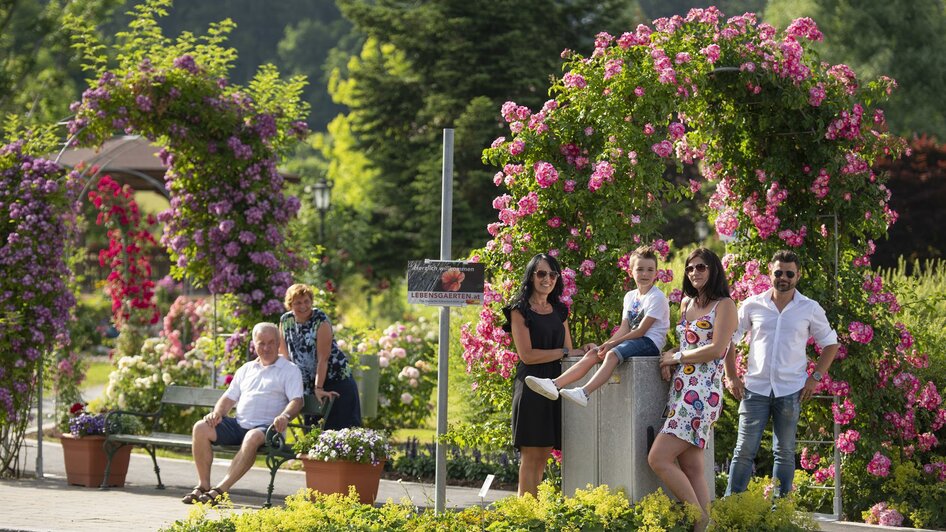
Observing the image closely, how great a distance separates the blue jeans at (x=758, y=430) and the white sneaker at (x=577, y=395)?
1.36 meters

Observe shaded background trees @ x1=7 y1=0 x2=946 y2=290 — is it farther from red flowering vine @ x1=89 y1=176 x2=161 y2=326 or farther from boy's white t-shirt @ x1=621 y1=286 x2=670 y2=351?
boy's white t-shirt @ x1=621 y1=286 x2=670 y2=351

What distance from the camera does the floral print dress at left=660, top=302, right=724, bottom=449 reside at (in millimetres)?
6734

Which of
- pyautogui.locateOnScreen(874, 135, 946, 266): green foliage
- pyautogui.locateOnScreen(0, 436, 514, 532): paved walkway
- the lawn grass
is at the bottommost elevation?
pyautogui.locateOnScreen(0, 436, 514, 532): paved walkway

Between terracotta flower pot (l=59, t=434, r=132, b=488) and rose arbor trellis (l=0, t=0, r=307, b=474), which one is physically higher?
rose arbor trellis (l=0, t=0, r=307, b=474)

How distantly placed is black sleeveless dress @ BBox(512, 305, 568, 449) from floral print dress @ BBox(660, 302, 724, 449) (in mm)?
766

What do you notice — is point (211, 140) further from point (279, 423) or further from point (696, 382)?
point (696, 382)

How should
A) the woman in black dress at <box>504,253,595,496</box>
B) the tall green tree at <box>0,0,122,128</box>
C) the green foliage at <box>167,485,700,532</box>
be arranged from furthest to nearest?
the tall green tree at <box>0,0,122,128</box> → the woman in black dress at <box>504,253,595,496</box> → the green foliage at <box>167,485,700,532</box>

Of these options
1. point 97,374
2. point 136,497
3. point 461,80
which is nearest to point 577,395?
point 136,497

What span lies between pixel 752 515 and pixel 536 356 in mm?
1481

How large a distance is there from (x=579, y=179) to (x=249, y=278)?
13.8ft

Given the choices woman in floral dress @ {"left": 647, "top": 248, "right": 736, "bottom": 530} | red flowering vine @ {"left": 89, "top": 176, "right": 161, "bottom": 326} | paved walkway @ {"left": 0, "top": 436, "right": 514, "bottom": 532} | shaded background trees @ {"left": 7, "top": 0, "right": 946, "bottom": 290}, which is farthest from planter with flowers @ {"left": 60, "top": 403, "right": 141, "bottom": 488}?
shaded background trees @ {"left": 7, "top": 0, "right": 946, "bottom": 290}

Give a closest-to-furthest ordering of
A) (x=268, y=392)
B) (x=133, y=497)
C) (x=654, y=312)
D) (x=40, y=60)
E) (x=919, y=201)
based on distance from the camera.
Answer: (x=654, y=312) → (x=268, y=392) → (x=133, y=497) → (x=919, y=201) → (x=40, y=60)

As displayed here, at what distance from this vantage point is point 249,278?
37.5 ft

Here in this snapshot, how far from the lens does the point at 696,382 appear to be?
6.78 m
